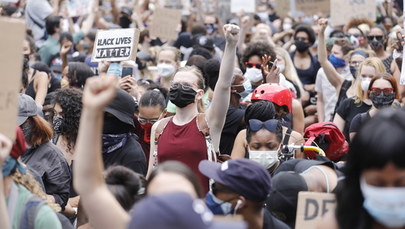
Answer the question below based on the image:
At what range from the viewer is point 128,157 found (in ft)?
21.9

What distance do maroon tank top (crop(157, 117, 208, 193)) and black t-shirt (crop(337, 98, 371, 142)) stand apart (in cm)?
293

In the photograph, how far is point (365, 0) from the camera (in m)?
14.6

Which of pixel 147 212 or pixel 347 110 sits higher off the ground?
pixel 147 212

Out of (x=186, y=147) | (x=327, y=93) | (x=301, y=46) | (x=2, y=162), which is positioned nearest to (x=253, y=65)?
(x=327, y=93)

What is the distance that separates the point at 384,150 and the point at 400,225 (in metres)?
0.26

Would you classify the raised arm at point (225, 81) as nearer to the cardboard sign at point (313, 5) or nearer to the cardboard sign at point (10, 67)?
the cardboard sign at point (10, 67)

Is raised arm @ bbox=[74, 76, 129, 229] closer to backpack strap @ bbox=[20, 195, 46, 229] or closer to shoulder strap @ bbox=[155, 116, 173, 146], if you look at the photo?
backpack strap @ bbox=[20, 195, 46, 229]

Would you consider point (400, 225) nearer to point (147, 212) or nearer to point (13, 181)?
point (147, 212)

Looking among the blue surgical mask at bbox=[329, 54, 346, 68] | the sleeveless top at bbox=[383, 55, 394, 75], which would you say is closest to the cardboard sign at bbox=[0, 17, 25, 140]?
the sleeveless top at bbox=[383, 55, 394, 75]

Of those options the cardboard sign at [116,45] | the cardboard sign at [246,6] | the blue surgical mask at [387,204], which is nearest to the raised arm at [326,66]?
the cardboard sign at [116,45]

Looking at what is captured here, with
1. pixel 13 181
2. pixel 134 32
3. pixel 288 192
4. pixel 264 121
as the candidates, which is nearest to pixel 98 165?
pixel 13 181

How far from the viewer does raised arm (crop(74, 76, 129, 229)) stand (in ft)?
11.4

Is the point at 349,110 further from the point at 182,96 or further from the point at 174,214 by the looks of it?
the point at 174,214

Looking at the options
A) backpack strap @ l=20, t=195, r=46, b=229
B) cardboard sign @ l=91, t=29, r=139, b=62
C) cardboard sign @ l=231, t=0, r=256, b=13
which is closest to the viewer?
backpack strap @ l=20, t=195, r=46, b=229
